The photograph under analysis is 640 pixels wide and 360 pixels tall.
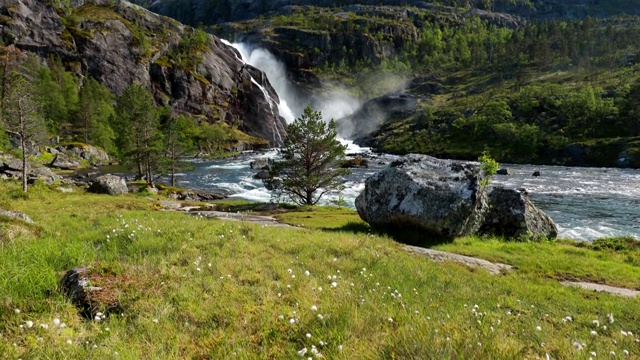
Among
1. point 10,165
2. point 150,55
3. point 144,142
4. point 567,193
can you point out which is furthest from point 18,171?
point 150,55

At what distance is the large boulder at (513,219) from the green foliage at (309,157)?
1881 centimetres

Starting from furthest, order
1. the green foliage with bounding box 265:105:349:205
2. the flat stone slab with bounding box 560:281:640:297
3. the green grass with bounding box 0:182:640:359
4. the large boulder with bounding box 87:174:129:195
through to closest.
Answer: the large boulder with bounding box 87:174:129:195 < the green foliage with bounding box 265:105:349:205 < the flat stone slab with bounding box 560:281:640:297 < the green grass with bounding box 0:182:640:359

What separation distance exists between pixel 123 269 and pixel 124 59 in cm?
15766

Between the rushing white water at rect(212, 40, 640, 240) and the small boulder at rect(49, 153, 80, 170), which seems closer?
the rushing white water at rect(212, 40, 640, 240)

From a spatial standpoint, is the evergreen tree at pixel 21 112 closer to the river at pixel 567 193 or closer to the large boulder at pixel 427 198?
the river at pixel 567 193

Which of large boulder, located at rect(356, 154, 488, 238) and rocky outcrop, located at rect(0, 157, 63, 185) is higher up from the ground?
large boulder, located at rect(356, 154, 488, 238)

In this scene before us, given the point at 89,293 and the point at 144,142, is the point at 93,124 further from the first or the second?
the point at 89,293

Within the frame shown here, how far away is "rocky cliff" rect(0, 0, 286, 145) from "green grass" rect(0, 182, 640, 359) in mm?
147101

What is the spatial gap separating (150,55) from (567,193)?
6078 inches

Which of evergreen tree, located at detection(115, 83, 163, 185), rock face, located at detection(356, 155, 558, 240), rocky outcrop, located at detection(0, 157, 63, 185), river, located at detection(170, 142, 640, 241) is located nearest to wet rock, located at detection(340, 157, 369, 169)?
river, located at detection(170, 142, 640, 241)

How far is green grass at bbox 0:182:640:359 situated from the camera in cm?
462

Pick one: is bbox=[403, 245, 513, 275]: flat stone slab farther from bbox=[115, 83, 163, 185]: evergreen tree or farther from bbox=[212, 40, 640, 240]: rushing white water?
bbox=[115, 83, 163, 185]: evergreen tree

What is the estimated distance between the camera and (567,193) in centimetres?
5309

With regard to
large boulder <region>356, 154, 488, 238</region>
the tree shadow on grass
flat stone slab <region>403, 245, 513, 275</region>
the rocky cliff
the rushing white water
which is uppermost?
the rocky cliff
